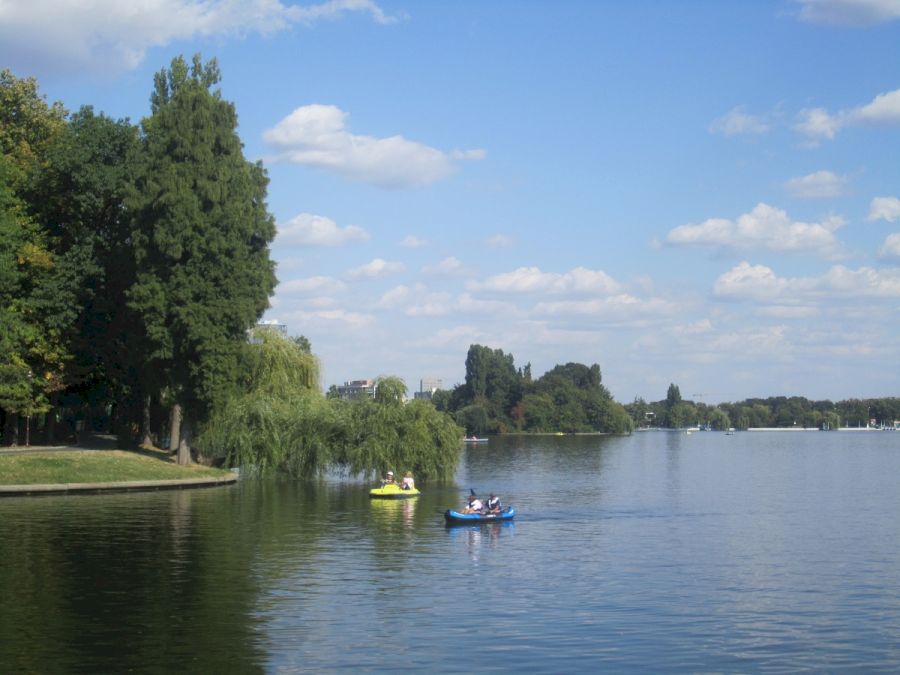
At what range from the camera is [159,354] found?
6116 centimetres

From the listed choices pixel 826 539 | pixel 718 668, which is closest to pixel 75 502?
pixel 826 539

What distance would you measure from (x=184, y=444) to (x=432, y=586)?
1503 inches

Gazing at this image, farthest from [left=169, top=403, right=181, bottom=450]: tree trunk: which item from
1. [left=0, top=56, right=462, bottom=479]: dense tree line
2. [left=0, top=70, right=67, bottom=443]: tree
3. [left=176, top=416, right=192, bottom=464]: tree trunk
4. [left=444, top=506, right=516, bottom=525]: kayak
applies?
[left=444, top=506, right=516, bottom=525]: kayak

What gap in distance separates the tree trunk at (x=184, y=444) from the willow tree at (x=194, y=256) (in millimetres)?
61

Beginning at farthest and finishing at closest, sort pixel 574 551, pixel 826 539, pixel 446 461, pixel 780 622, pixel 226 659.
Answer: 1. pixel 446 461
2. pixel 826 539
3. pixel 574 551
4. pixel 780 622
5. pixel 226 659

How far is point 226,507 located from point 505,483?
28.1m

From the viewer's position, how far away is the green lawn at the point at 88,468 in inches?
2210

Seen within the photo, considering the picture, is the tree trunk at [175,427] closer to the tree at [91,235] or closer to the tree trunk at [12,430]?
the tree at [91,235]

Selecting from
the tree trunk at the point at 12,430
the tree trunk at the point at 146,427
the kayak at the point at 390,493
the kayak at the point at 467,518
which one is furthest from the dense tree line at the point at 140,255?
the kayak at the point at 467,518

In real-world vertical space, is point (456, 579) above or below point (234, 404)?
below

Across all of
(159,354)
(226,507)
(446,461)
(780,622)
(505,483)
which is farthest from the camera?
(505,483)

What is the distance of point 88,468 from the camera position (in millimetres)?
58938

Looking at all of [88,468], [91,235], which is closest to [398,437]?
[88,468]

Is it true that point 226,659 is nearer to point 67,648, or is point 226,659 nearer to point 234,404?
point 67,648
